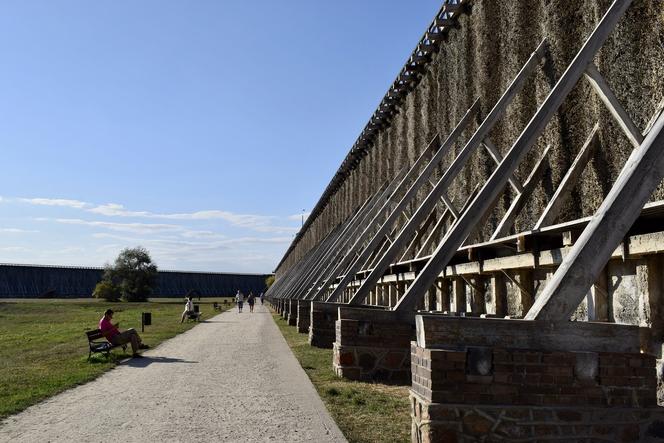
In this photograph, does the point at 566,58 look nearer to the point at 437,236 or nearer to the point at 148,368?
the point at 437,236

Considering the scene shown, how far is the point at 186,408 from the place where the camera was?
7410mm

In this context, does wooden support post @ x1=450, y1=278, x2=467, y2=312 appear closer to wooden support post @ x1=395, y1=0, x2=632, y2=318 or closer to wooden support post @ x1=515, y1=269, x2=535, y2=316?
wooden support post @ x1=515, y1=269, x2=535, y2=316

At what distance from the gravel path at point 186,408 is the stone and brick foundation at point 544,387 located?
5.26 feet

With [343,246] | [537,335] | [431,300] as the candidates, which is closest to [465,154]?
[431,300]

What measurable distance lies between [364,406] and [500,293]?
3227 millimetres

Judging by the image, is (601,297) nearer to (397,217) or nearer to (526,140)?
(526,140)

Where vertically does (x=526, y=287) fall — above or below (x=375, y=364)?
above

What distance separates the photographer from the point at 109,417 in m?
6.91

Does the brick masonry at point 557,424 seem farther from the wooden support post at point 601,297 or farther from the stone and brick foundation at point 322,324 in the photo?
the stone and brick foundation at point 322,324

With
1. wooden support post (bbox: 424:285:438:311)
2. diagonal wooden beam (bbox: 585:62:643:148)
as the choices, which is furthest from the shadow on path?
diagonal wooden beam (bbox: 585:62:643:148)

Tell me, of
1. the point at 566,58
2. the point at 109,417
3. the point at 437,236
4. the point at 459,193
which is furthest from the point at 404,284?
the point at 109,417

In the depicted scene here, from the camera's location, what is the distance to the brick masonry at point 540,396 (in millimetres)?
4621

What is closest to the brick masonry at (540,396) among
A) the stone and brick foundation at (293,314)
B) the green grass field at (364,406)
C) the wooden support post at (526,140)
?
the green grass field at (364,406)

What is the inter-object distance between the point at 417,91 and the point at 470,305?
882cm
